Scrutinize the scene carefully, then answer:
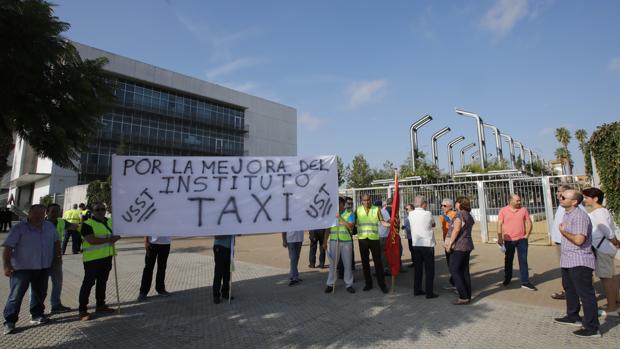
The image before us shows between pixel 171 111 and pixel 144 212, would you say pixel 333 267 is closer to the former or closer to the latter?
pixel 144 212

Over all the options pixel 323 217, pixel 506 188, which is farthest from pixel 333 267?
pixel 506 188

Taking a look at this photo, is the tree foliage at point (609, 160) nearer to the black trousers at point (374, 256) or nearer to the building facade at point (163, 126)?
the black trousers at point (374, 256)

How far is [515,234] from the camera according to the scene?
22.9ft

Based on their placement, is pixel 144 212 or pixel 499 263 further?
pixel 499 263

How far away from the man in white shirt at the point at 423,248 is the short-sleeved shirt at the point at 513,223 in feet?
6.45

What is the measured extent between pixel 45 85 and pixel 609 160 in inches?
442

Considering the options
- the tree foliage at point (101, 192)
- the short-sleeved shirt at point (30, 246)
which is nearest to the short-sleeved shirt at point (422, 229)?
the short-sleeved shirt at point (30, 246)

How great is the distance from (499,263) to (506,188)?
6406 millimetres

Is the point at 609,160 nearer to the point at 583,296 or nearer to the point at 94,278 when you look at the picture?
the point at 583,296

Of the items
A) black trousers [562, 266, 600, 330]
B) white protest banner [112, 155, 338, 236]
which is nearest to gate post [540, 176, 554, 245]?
black trousers [562, 266, 600, 330]

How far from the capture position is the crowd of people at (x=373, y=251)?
4574mm

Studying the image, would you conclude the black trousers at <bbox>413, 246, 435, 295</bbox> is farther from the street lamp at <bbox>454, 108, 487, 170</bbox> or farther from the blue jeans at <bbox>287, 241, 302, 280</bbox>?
the street lamp at <bbox>454, 108, 487, 170</bbox>

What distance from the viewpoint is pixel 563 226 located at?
15.4 feet

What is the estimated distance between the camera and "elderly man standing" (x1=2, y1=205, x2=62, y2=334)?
15.6 ft
